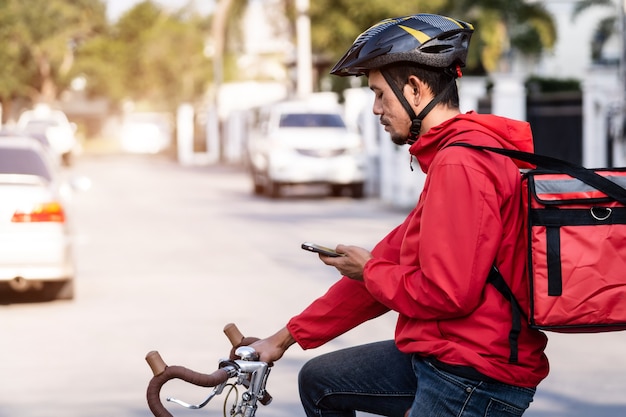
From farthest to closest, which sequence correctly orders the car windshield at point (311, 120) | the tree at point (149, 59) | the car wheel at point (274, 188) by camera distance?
1. the tree at point (149, 59)
2. the car windshield at point (311, 120)
3. the car wheel at point (274, 188)

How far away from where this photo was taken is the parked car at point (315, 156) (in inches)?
1012

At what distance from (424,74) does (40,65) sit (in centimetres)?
7957

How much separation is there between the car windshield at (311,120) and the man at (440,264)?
2334 cm

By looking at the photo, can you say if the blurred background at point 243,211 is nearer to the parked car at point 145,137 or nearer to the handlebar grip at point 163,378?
the handlebar grip at point 163,378

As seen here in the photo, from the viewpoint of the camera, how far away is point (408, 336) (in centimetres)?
320

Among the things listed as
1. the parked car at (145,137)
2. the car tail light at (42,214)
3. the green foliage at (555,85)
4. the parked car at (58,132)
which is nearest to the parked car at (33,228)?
the car tail light at (42,214)

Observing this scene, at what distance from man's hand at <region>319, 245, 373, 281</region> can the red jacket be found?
3 centimetres

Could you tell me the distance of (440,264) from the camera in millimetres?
3025

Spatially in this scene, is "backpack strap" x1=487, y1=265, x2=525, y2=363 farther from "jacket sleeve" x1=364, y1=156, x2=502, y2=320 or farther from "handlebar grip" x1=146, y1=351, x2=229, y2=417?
"handlebar grip" x1=146, y1=351, x2=229, y2=417

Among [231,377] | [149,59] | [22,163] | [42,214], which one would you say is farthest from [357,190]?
[149,59]

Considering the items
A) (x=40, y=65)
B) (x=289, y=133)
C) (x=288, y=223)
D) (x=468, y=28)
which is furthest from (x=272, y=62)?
(x=468, y=28)

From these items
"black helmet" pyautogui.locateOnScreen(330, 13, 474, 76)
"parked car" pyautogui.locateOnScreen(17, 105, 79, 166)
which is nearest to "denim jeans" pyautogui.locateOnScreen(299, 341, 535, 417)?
"black helmet" pyautogui.locateOnScreen(330, 13, 474, 76)

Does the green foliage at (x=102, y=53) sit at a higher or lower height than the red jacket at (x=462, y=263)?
higher

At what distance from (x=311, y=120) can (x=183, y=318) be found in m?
16.9
